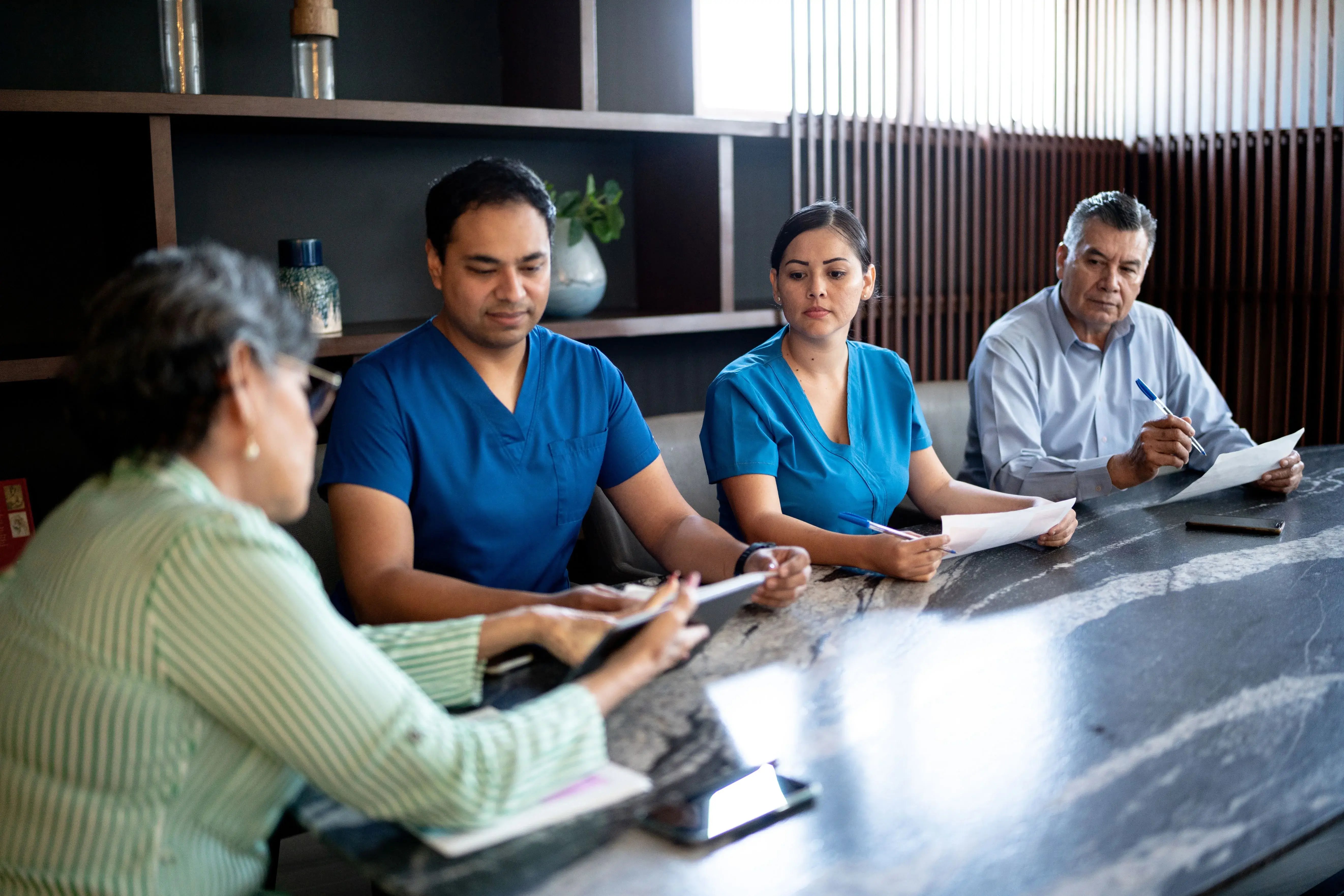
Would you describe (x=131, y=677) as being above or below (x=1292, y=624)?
above

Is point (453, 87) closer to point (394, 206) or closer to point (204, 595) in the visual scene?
point (394, 206)

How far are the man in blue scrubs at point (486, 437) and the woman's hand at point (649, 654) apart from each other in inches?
16.6

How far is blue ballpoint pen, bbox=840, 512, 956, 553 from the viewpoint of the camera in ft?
6.48

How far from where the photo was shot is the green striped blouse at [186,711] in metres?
1.02

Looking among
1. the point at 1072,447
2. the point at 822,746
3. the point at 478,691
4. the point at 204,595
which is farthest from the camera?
the point at 1072,447

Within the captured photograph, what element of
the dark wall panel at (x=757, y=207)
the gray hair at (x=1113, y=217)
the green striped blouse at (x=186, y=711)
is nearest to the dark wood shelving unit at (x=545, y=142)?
the dark wall panel at (x=757, y=207)

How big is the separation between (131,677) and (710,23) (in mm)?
3156

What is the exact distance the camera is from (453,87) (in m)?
3.22

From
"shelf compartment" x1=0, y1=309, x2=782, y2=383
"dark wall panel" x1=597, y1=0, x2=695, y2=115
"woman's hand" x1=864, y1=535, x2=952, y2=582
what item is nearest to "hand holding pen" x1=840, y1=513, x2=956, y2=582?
"woman's hand" x1=864, y1=535, x2=952, y2=582

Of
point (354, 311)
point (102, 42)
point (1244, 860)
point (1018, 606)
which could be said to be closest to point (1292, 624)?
point (1018, 606)

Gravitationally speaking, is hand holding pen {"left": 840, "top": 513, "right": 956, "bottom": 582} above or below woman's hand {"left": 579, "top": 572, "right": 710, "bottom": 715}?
below

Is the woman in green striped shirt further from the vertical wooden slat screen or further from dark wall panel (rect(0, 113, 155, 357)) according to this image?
the vertical wooden slat screen

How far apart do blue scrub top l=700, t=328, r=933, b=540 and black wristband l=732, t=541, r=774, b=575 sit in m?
0.35

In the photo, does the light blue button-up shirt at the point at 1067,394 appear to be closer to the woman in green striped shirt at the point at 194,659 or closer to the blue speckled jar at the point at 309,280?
the blue speckled jar at the point at 309,280
